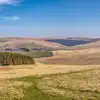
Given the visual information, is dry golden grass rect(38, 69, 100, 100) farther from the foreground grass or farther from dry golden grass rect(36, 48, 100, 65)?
dry golden grass rect(36, 48, 100, 65)

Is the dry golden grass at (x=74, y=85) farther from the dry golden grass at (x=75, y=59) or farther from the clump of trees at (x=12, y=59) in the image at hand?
the dry golden grass at (x=75, y=59)

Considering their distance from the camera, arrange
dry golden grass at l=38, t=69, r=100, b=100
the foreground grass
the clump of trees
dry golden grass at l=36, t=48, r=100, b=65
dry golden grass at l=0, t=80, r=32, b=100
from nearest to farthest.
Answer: dry golden grass at l=0, t=80, r=32, b=100 < the foreground grass < dry golden grass at l=38, t=69, r=100, b=100 < the clump of trees < dry golden grass at l=36, t=48, r=100, b=65

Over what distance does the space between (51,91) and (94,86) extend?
3822mm

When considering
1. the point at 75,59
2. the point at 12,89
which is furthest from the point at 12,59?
the point at 75,59

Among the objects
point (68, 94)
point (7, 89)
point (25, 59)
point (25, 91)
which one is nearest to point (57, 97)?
point (68, 94)

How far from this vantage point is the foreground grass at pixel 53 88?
1848 cm

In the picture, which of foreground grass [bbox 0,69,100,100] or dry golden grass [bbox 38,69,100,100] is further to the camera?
dry golden grass [bbox 38,69,100,100]

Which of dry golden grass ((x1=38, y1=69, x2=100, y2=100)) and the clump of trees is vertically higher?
the clump of trees

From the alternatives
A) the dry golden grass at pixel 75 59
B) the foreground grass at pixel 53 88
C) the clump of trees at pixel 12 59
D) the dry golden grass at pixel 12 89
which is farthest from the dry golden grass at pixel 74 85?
the dry golden grass at pixel 75 59

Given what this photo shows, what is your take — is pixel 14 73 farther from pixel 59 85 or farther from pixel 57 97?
pixel 57 97

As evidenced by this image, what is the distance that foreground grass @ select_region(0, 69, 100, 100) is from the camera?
1848 cm

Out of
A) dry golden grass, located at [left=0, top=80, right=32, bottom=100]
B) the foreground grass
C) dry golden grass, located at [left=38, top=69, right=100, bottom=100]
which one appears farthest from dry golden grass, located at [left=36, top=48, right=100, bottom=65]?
dry golden grass, located at [left=0, top=80, right=32, bottom=100]

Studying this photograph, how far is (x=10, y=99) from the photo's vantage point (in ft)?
58.1

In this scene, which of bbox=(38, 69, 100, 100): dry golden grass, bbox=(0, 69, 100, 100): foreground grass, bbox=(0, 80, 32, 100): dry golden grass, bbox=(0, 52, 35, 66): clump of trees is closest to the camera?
bbox=(0, 80, 32, 100): dry golden grass
